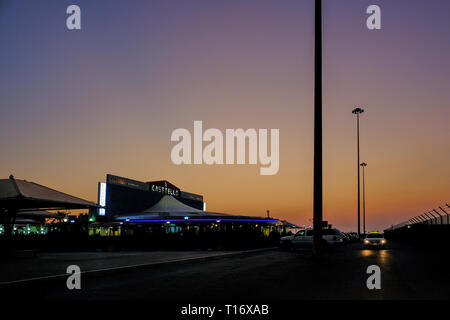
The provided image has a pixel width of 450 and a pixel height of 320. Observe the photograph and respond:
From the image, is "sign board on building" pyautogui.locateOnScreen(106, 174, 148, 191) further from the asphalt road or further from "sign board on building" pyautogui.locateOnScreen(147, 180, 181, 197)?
the asphalt road

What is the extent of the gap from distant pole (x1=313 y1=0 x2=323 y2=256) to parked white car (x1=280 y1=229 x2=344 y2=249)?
1427 cm

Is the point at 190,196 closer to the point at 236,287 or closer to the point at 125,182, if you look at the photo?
the point at 125,182

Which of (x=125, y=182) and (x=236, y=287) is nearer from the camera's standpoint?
(x=236, y=287)

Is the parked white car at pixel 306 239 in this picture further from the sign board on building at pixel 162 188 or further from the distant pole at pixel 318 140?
the sign board on building at pixel 162 188

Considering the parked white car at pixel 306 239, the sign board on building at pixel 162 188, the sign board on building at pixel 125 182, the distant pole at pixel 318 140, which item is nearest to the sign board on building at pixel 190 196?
the sign board on building at pixel 162 188

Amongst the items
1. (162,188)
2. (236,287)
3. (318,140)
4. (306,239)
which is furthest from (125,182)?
(236,287)

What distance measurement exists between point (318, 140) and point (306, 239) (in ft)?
51.4

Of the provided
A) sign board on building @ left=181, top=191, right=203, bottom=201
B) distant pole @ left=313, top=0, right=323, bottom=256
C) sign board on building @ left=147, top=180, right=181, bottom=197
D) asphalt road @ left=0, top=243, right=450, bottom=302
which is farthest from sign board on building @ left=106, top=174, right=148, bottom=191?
asphalt road @ left=0, top=243, right=450, bottom=302

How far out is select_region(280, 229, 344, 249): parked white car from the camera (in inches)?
1355

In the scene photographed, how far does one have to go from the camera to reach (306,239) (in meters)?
34.5

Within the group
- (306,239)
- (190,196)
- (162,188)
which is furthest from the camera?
(190,196)
